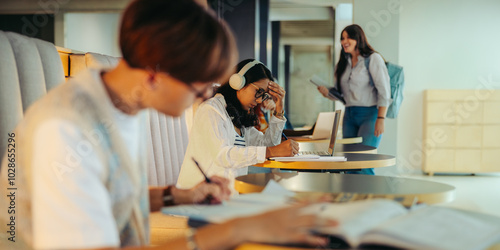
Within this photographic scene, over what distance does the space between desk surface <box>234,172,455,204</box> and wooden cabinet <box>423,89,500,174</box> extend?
556 cm

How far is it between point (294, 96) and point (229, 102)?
1078 centimetres

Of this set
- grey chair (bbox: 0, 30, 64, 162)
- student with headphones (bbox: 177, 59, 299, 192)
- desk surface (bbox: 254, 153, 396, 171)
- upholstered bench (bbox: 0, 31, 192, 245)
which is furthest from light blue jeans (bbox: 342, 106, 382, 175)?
grey chair (bbox: 0, 30, 64, 162)

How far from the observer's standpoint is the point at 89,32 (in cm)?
934

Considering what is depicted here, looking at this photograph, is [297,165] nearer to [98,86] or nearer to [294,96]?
[98,86]

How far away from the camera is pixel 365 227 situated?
71cm

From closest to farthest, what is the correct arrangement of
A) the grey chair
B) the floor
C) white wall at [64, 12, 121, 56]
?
1. the grey chair
2. the floor
3. white wall at [64, 12, 121, 56]

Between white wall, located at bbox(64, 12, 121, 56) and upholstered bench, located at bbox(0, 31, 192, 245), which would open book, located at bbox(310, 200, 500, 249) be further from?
white wall, located at bbox(64, 12, 121, 56)

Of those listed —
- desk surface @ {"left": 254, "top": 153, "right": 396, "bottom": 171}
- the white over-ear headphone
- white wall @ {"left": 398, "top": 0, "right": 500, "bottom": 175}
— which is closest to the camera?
desk surface @ {"left": 254, "top": 153, "right": 396, "bottom": 171}

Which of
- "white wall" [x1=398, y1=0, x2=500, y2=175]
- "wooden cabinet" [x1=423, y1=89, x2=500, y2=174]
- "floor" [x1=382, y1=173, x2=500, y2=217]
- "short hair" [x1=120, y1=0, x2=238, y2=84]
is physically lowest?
"floor" [x1=382, y1=173, x2=500, y2=217]

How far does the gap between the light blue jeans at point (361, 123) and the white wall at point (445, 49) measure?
318cm

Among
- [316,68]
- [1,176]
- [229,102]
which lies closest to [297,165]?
[229,102]

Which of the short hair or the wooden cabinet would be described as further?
the wooden cabinet

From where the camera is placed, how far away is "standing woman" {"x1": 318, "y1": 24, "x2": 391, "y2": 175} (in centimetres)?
385

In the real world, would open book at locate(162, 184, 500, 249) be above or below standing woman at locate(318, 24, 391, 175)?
below
